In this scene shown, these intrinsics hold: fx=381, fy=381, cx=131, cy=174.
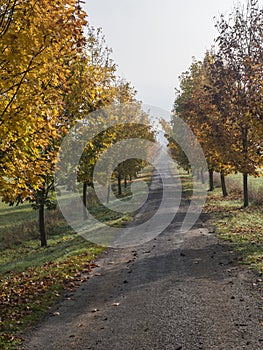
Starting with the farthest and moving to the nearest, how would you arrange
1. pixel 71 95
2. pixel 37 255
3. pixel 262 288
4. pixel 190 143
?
1. pixel 190 143
2. pixel 37 255
3. pixel 71 95
4. pixel 262 288

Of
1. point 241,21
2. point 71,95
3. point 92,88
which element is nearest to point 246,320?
point 92,88

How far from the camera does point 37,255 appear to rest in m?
15.6

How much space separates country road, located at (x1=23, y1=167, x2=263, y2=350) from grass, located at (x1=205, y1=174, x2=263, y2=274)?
587mm

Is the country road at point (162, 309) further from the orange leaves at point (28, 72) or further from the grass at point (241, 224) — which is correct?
the orange leaves at point (28, 72)

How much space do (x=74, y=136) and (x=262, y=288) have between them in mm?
10909

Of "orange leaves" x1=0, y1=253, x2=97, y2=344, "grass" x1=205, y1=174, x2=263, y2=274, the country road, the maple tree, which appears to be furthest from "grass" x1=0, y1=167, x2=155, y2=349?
"grass" x1=205, y1=174, x2=263, y2=274

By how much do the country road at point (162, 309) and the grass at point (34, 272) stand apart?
0.41m

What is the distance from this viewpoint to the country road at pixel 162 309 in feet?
19.7

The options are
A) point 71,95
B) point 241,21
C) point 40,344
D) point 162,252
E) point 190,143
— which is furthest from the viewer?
point 190,143

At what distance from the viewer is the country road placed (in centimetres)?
600

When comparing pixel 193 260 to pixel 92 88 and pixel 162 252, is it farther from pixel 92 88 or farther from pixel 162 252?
pixel 92 88

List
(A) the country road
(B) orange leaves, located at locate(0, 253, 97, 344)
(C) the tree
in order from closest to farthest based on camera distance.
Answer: (A) the country road, (B) orange leaves, located at locate(0, 253, 97, 344), (C) the tree

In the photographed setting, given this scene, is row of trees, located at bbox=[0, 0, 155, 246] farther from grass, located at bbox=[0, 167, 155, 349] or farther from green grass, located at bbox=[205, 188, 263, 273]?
green grass, located at bbox=[205, 188, 263, 273]

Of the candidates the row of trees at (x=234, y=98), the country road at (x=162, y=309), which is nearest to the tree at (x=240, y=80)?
the row of trees at (x=234, y=98)
